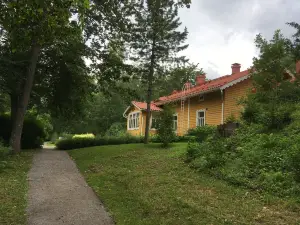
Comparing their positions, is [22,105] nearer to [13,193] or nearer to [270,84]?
[13,193]

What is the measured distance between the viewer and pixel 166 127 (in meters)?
16.1

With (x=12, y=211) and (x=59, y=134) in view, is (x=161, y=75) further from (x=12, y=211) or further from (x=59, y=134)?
(x=59, y=134)

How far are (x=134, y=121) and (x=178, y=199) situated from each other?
27531mm

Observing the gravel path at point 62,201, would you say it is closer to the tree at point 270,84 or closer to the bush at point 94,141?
the tree at point 270,84

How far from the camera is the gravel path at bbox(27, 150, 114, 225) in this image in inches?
240

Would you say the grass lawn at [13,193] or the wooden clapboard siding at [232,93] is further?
the wooden clapboard siding at [232,93]

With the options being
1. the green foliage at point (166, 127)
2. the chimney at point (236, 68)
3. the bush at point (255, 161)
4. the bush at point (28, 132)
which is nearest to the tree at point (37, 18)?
the bush at point (255, 161)

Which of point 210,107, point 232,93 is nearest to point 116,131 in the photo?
point 210,107

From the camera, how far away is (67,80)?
19.4 m

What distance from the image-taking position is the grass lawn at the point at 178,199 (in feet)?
18.7

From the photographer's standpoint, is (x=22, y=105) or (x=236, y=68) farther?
(x=236, y=68)

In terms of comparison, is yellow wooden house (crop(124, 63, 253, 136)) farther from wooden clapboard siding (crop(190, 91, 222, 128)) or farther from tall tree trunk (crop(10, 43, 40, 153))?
tall tree trunk (crop(10, 43, 40, 153))

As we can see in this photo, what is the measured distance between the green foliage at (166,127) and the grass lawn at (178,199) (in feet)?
16.4

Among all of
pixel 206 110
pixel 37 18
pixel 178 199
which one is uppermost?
pixel 37 18
